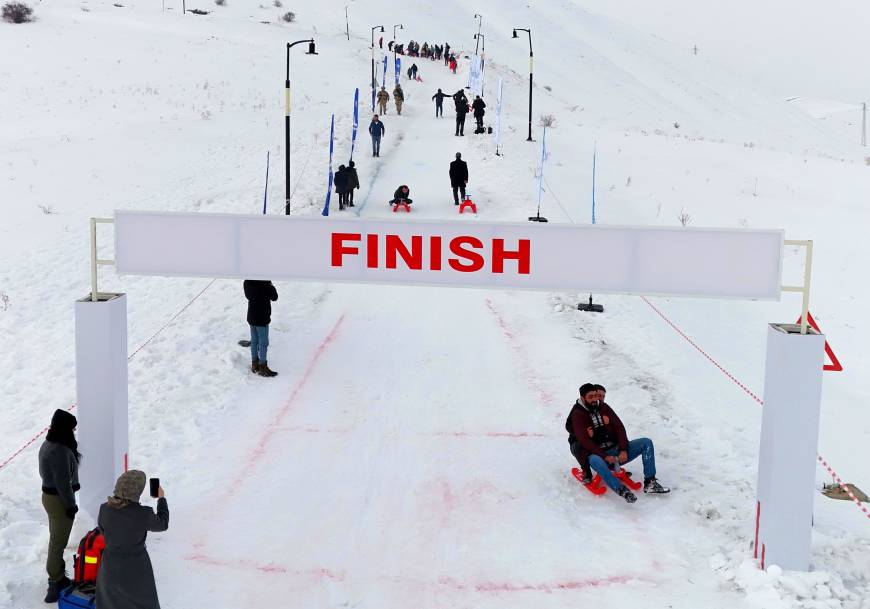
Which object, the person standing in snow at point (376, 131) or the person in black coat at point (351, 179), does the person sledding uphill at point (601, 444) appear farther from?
the person standing in snow at point (376, 131)

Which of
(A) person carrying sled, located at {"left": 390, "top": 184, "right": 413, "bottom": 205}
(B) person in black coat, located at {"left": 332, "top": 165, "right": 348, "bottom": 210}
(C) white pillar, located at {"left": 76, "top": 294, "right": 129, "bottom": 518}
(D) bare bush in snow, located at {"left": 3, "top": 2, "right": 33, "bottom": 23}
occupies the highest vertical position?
(D) bare bush in snow, located at {"left": 3, "top": 2, "right": 33, "bottom": 23}

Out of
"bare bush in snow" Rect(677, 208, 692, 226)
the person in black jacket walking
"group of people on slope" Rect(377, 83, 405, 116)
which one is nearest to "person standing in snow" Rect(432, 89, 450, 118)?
"group of people on slope" Rect(377, 83, 405, 116)

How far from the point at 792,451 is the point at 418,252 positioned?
142 inches

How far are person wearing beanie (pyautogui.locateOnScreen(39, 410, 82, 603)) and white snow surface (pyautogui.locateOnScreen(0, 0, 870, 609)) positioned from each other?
245 millimetres

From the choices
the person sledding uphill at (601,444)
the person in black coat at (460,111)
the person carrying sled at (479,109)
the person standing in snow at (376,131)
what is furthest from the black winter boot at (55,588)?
the person in black coat at (460,111)

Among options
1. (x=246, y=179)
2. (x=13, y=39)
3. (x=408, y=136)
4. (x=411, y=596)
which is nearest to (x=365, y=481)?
(x=411, y=596)

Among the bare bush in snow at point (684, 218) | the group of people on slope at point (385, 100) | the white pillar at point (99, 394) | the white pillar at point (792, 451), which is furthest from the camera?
the group of people on slope at point (385, 100)

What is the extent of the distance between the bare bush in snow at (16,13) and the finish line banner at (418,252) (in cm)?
5337

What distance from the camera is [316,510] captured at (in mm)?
7969

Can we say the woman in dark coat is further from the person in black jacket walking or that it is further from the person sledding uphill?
the person in black jacket walking

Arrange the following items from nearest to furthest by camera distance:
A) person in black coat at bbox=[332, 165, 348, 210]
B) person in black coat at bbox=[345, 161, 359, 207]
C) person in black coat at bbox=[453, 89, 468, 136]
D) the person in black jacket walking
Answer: the person in black jacket walking < person in black coat at bbox=[332, 165, 348, 210] < person in black coat at bbox=[345, 161, 359, 207] < person in black coat at bbox=[453, 89, 468, 136]

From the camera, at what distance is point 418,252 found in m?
7.23

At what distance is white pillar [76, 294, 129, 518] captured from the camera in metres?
7.36

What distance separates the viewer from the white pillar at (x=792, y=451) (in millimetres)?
6738
